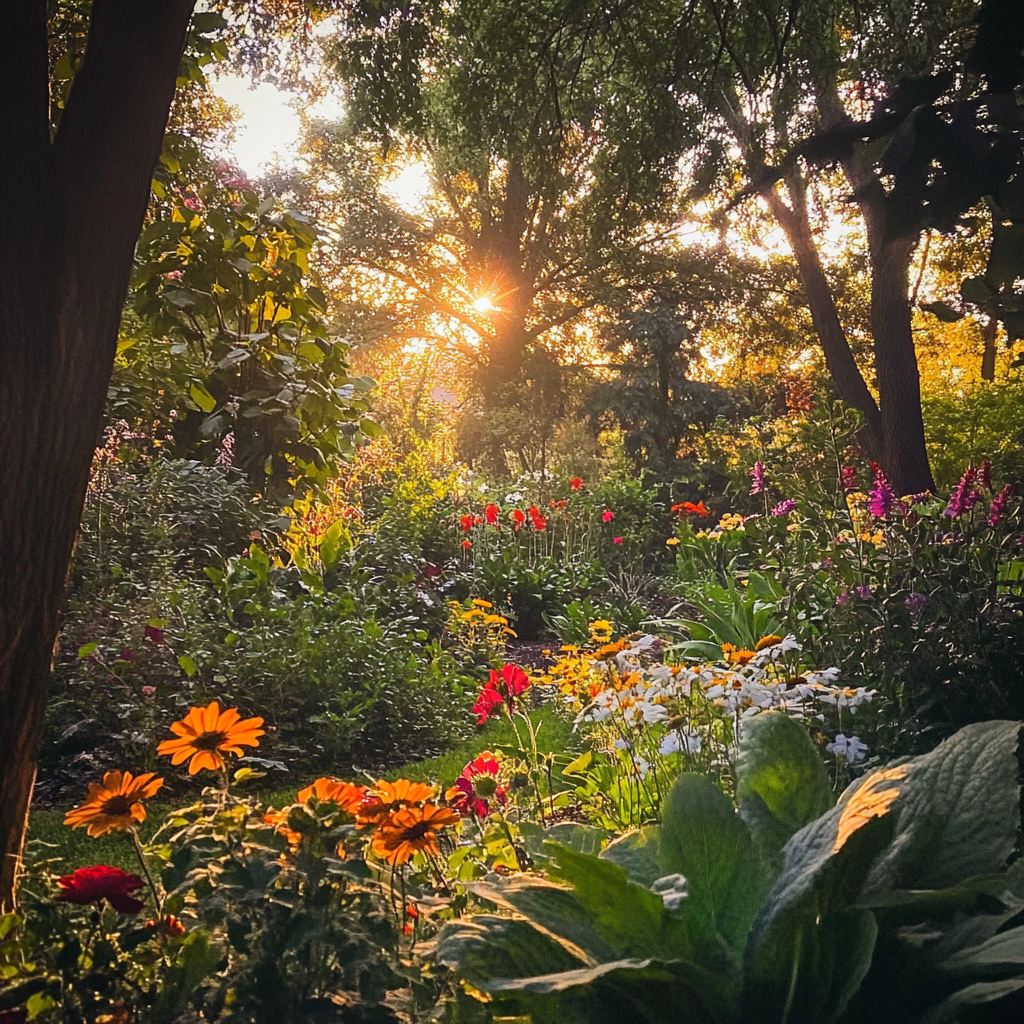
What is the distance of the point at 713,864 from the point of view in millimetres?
1277

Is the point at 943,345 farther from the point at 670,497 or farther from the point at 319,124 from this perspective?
the point at 319,124

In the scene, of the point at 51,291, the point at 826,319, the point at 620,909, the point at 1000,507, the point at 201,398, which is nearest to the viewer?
the point at 620,909

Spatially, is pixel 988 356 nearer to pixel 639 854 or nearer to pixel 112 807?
pixel 639 854

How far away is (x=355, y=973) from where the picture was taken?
3.47 feet

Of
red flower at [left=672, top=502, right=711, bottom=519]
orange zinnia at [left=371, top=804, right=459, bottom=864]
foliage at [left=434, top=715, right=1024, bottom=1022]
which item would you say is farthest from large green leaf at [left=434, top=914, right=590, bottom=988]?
red flower at [left=672, top=502, right=711, bottom=519]

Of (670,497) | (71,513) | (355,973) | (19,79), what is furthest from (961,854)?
(670,497)

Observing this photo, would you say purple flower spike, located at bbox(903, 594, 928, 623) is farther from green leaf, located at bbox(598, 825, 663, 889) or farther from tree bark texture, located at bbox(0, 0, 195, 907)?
tree bark texture, located at bbox(0, 0, 195, 907)

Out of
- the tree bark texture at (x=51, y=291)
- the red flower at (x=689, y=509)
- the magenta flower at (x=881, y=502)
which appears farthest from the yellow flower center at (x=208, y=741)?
the red flower at (x=689, y=509)

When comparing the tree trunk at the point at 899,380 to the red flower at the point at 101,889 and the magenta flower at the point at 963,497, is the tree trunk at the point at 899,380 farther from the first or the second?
the red flower at the point at 101,889

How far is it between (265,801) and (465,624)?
2237mm

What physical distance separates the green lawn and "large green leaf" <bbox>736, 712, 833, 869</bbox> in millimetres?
776

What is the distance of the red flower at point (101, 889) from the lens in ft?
3.42

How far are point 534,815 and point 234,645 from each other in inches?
82.3

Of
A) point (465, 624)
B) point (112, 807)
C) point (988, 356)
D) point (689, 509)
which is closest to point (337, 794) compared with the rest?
point (112, 807)
